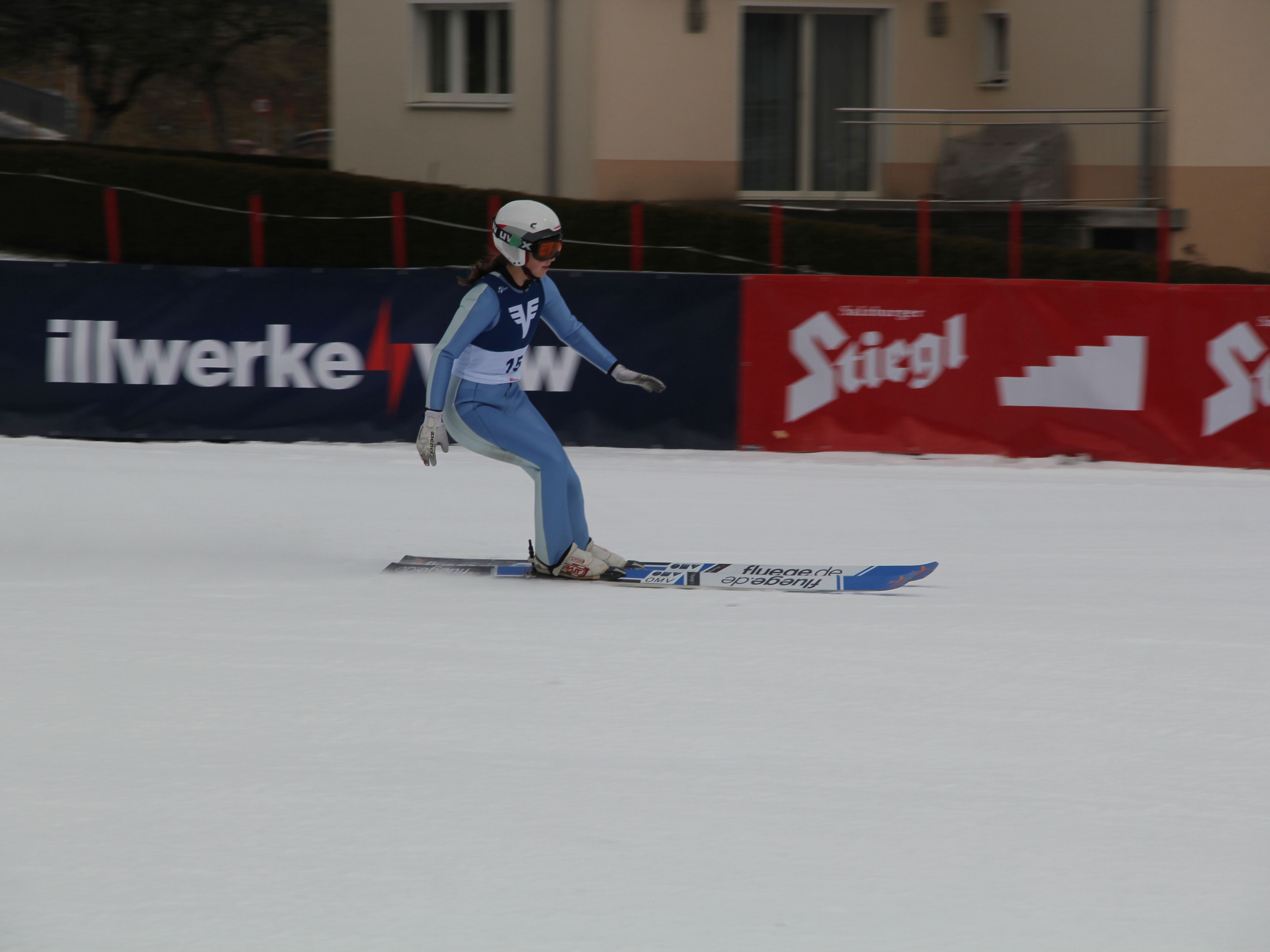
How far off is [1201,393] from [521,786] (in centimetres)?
849

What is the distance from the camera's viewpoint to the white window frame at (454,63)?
17.6 metres

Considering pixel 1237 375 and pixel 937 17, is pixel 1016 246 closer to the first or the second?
pixel 1237 375

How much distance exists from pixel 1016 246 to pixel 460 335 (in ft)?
29.4

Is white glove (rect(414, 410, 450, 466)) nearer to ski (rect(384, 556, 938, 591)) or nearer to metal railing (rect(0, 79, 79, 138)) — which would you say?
ski (rect(384, 556, 938, 591))

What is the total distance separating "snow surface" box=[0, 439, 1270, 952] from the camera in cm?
340

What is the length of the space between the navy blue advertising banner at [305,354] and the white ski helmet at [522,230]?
188 inches

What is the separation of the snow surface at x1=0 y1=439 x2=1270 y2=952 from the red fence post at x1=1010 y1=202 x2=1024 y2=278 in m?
5.98

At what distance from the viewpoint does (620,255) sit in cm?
1563

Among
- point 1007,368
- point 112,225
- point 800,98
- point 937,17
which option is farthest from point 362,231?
point 1007,368

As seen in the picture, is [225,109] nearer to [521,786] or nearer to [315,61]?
[315,61]

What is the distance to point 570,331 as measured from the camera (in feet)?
24.2

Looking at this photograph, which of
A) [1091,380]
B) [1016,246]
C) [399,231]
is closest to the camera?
[1091,380]

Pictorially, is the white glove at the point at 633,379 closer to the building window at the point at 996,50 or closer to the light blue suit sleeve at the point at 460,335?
the light blue suit sleeve at the point at 460,335

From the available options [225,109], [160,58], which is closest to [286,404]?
[160,58]
